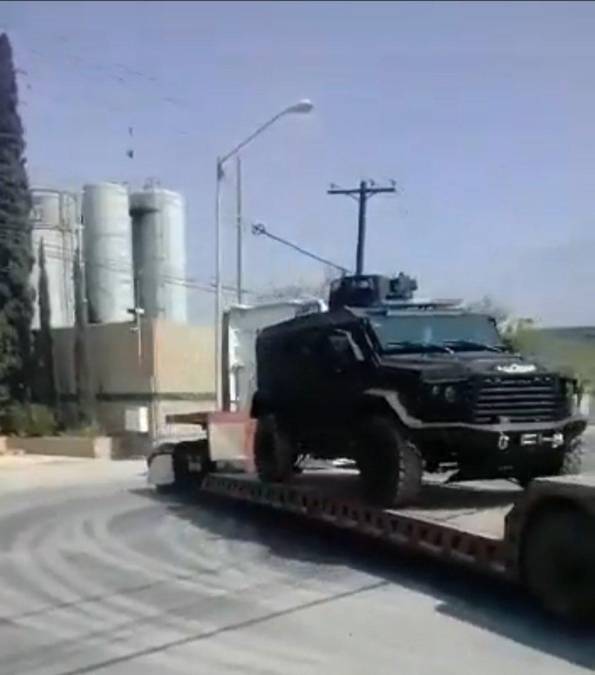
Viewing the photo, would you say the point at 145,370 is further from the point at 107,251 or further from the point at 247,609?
the point at 247,609

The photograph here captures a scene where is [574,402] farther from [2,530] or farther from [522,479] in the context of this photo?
[2,530]

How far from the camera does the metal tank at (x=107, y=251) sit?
35031mm

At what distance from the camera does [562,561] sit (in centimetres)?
665

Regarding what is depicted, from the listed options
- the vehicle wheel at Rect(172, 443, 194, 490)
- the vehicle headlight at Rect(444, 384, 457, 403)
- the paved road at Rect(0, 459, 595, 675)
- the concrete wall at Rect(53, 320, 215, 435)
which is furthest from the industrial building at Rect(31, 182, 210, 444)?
the vehicle headlight at Rect(444, 384, 457, 403)

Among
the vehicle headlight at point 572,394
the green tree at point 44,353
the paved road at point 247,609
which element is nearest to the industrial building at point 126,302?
the green tree at point 44,353

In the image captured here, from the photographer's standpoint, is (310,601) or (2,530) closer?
(310,601)

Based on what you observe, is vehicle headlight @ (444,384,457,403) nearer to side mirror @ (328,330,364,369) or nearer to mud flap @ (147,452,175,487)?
side mirror @ (328,330,364,369)

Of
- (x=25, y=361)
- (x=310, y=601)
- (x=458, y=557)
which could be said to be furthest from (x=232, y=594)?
(x=25, y=361)

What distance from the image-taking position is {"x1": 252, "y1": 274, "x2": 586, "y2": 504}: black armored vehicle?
347 inches

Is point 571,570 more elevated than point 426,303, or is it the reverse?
point 426,303

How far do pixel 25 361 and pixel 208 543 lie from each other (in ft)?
62.9

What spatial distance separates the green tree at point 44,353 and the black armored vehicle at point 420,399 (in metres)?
18.5

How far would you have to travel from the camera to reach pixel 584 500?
21.5ft

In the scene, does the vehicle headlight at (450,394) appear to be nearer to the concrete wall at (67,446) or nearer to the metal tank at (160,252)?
the concrete wall at (67,446)
